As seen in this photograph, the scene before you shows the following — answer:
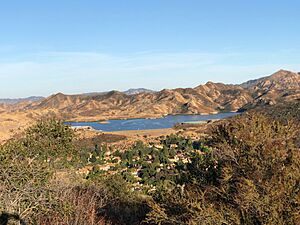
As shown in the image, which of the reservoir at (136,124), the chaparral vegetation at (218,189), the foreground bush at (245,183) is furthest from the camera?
the reservoir at (136,124)

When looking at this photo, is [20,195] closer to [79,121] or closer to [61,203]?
[61,203]

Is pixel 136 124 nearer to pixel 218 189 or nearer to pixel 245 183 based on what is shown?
pixel 218 189

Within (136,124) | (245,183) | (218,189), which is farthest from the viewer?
(136,124)

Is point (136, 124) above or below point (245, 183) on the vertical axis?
below

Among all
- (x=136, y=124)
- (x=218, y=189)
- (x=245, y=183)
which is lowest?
(x=136, y=124)

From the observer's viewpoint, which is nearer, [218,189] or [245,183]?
[245,183]

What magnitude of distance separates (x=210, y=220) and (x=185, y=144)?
56972mm

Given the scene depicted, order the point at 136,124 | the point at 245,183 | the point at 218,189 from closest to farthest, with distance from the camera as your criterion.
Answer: the point at 245,183 → the point at 218,189 → the point at 136,124

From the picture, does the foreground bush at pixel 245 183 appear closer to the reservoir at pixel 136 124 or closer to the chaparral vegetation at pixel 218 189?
the chaparral vegetation at pixel 218 189

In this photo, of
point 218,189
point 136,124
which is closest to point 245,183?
point 218,189

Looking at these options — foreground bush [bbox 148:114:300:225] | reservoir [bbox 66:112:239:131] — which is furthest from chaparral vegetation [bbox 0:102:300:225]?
reservoir [bbox 66:112:239:131]

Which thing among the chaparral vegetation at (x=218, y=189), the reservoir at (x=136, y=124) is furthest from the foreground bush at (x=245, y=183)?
the reservoir at (x=136, y=124)

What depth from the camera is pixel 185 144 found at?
65.4 meters

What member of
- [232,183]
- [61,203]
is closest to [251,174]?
[232,183]
